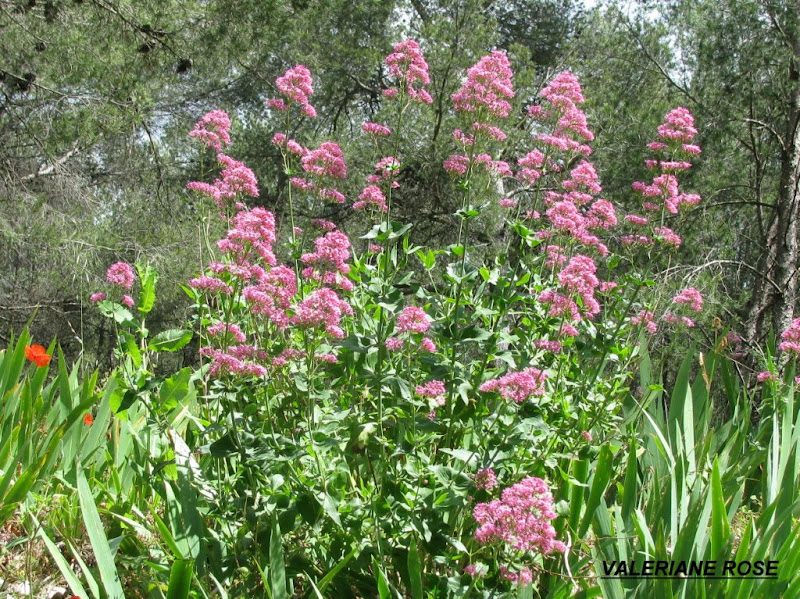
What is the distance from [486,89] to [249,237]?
3.16 feet

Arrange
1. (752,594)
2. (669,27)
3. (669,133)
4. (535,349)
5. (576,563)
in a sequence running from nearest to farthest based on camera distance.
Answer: (752,594) → (576,563) → (535,349) → (669,133) → (669,27)

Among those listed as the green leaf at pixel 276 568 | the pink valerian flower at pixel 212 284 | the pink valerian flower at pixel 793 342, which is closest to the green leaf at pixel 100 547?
the green leaf at pixel 276 568

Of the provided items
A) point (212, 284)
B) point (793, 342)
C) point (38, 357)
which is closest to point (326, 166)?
point (212, 284)

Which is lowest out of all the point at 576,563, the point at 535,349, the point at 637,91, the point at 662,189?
the point at 576,563

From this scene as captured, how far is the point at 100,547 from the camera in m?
1.90

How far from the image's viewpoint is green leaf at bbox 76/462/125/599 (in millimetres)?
1862

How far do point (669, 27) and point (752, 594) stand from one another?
901 centimetres

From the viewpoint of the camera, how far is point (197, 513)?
86.0 inches

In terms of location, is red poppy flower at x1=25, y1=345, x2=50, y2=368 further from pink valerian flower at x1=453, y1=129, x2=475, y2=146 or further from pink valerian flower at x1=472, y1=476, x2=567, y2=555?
pink valerian flower at x1=472, y1=476, x2=567, y2=555

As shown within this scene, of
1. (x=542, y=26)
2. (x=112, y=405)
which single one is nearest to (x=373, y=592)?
(x=112, y=405)

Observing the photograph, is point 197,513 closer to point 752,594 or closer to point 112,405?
point 112,405

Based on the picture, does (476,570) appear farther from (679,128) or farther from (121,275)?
(679,128)

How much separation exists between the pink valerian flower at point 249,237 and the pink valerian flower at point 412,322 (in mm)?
468

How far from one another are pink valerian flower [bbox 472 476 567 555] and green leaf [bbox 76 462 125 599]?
3.09 ft
